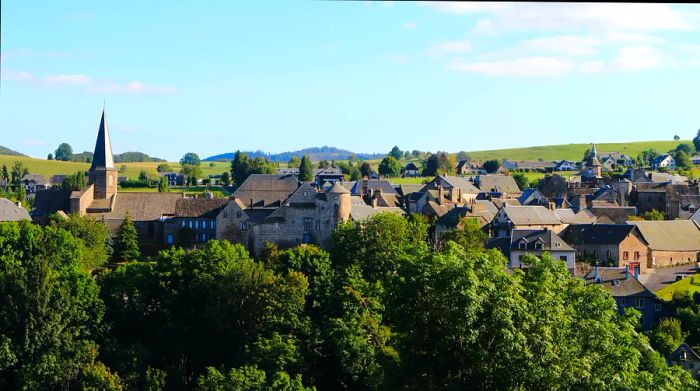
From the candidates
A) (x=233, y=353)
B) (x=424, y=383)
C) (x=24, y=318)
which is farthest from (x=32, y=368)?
(x=424, y=383)

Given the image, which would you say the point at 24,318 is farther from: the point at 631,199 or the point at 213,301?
the point at 631,199

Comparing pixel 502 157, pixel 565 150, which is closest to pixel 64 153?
pixel 502 157

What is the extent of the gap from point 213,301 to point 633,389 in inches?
1111

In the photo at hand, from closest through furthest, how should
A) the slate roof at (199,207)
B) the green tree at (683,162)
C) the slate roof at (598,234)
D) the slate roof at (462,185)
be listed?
1. the slate roof at (598,234)
2. the slate roof at (199,207)
3. the slate roof at (462,185)
4. the green tree at (683,162)

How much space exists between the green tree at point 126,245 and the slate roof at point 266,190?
7887mm

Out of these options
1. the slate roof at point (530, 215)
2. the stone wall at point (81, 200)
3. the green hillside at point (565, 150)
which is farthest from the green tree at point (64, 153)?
the slate roof at point (530, 215)

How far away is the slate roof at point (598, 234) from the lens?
62125mm

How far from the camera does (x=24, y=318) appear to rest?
46406 mm

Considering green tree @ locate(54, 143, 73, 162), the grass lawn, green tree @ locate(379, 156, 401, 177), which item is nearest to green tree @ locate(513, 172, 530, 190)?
green tree @ locate(379, 156, 401, 177)

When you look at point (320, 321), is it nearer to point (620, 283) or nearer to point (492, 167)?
point (620, 283)

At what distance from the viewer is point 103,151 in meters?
72.0

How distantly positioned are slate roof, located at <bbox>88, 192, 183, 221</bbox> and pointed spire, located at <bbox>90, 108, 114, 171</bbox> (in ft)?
9.14

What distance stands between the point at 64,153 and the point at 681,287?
6171 inches

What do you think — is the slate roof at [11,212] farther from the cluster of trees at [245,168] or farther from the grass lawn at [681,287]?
the grass lawn at [681,287]
